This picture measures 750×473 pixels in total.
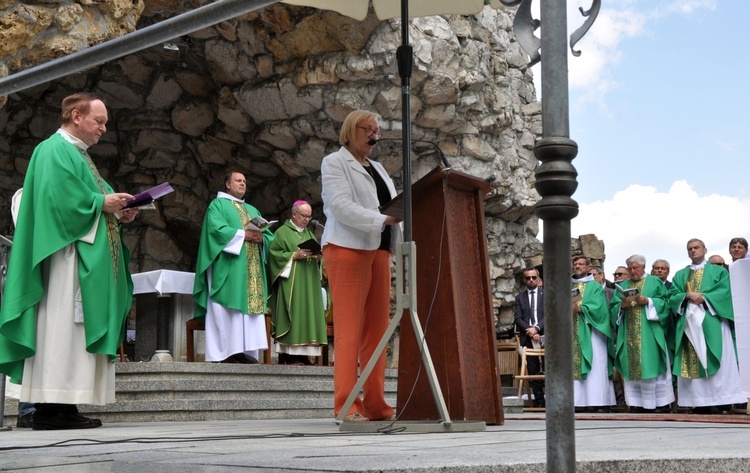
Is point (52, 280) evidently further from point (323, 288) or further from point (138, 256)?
point (138, 256)

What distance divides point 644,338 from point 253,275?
179 inches

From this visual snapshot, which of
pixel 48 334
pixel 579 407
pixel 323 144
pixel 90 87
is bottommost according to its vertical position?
pixel 579 407

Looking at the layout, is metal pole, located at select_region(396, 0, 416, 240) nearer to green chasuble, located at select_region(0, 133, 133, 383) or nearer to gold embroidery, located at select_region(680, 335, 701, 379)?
green chasuble, located at select_region(0, 133, 133, 383)

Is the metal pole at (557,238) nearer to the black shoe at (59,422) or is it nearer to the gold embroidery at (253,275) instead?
the black shoe at (59,422)

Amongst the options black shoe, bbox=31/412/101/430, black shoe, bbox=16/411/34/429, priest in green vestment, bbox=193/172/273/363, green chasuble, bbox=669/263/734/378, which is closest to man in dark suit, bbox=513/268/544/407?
green chasuble, bbox=669/263/734/378

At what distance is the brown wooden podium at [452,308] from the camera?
4793 mm

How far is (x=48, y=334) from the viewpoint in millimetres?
5254

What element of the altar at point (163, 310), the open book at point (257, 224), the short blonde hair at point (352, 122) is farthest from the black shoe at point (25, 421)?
→ the open book at point (257, 224)

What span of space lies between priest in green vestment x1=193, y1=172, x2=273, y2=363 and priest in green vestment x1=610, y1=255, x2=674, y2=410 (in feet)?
13.7

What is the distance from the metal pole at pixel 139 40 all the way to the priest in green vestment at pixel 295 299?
787 centimetres

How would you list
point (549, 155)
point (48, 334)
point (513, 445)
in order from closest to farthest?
point (549, 155), point (513, 445), point (48, 334)

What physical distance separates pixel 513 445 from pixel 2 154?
12.2 m

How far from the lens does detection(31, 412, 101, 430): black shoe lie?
5.25 m

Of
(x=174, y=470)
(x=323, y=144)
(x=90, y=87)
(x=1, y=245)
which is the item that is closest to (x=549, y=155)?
(x=174, y=470)
